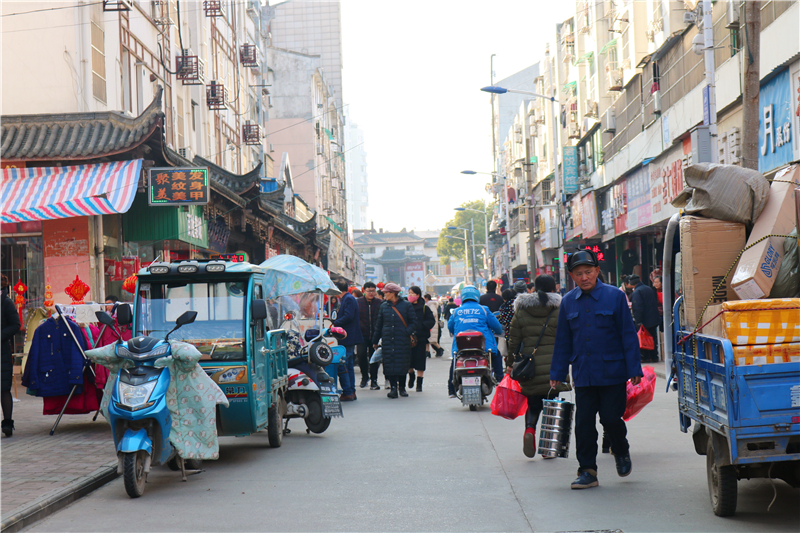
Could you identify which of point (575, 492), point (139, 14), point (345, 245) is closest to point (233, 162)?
point (139, 14)

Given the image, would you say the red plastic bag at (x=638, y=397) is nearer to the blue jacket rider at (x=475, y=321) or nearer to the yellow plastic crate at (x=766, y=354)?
the yellow plastic crate at (x=766, y=354)

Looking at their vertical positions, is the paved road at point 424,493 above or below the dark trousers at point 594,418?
below

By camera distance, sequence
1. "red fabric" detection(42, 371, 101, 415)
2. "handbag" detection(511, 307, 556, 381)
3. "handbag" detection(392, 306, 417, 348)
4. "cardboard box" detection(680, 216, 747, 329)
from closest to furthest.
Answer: "cardboard box" detection(680, 216, 747, 329) → "handbag" detection(511, 307, 556, 381) → "red fabric" detection(42, 371, 101, 415) → "handbag" detection(392, 306, 417, 348)

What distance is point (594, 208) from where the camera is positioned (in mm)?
32375

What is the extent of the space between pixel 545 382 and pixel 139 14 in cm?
1698

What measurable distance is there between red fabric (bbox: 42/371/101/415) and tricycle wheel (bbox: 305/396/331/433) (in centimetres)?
271

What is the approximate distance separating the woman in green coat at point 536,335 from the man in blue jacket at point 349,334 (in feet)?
18.8

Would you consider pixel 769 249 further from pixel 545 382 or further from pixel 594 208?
pixel 594 208

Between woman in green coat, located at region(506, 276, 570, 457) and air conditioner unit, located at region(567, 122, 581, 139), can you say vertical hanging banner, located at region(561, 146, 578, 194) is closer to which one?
air conditioner unit, located at region(567, 122, 581, 139)

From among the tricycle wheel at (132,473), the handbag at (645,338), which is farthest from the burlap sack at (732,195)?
the handbag at (645,338)

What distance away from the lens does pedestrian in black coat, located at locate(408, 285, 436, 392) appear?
15391 millimetres

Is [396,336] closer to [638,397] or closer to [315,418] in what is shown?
[315,418]

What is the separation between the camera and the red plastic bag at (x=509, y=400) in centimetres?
883

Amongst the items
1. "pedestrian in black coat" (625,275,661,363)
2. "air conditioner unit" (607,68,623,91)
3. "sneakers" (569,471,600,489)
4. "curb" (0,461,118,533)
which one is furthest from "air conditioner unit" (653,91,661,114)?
"curb" (0,461,118,533)
